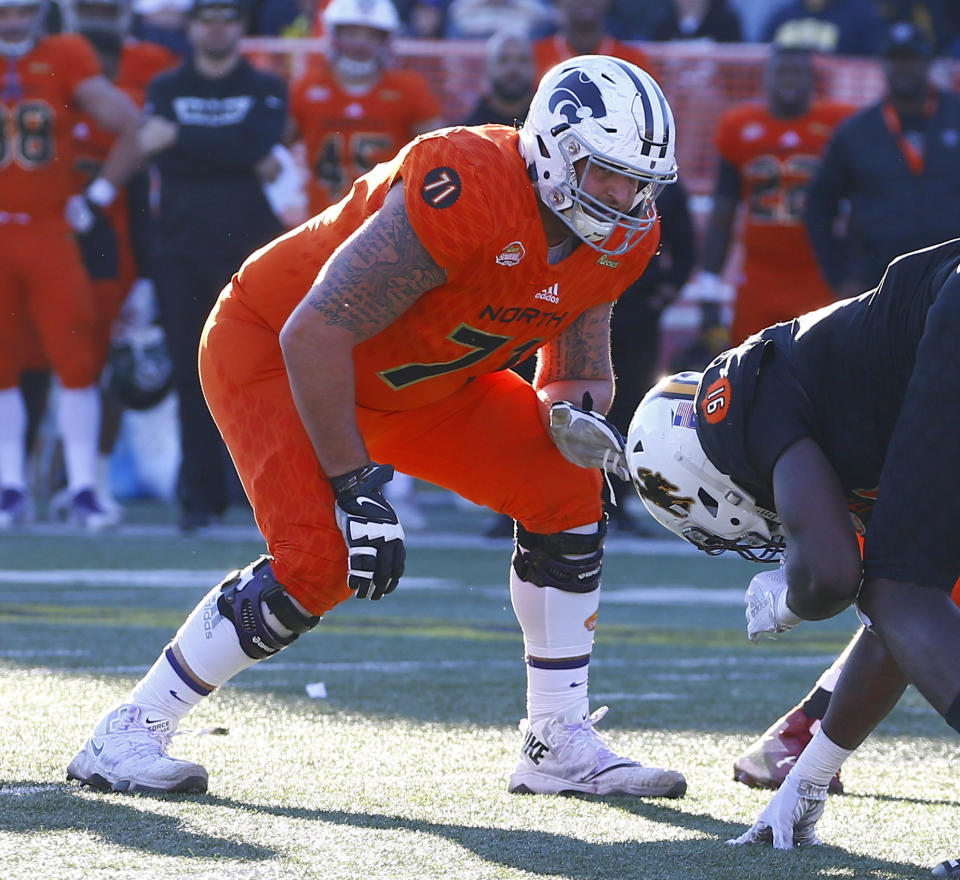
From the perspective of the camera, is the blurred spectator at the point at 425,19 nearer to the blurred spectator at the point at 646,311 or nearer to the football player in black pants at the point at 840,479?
the blurred spectator at the point at 646,311

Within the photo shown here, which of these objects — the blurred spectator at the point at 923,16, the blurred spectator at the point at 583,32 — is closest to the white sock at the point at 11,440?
the blurred spectator at the point at 583,32

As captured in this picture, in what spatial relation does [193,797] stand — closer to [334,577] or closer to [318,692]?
[334,577]

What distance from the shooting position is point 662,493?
3674 millimetres

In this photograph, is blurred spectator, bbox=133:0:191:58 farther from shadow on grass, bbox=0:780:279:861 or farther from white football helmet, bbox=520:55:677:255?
shadow on grass, bbox=0:780:279:861

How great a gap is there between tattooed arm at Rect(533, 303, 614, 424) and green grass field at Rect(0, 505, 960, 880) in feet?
2.72

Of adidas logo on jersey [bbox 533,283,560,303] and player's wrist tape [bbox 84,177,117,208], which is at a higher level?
adidas logo on jersey [bbox 533,283,560,303]

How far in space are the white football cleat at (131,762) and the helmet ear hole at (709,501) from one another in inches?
44.5

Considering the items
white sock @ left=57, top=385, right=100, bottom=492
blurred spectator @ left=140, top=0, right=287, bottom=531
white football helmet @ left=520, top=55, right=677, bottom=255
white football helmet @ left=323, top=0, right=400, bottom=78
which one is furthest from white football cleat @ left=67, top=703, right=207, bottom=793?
white football helmet @ left=323, top=0, right=400, bottom=78

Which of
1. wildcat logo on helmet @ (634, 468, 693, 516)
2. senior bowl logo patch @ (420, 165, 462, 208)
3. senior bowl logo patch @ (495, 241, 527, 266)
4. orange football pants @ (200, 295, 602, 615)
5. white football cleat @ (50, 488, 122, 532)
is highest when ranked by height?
senior bowl logo patch @ (420, 165, 462, 208)

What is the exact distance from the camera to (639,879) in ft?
10.4

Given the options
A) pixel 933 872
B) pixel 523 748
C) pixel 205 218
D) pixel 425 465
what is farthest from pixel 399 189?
pixel 205 218

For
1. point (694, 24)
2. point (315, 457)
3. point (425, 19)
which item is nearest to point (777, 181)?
point (694, 24)

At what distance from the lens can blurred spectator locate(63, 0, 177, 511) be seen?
389 inches

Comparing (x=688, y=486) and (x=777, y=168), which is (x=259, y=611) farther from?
(x=777, y=168)
